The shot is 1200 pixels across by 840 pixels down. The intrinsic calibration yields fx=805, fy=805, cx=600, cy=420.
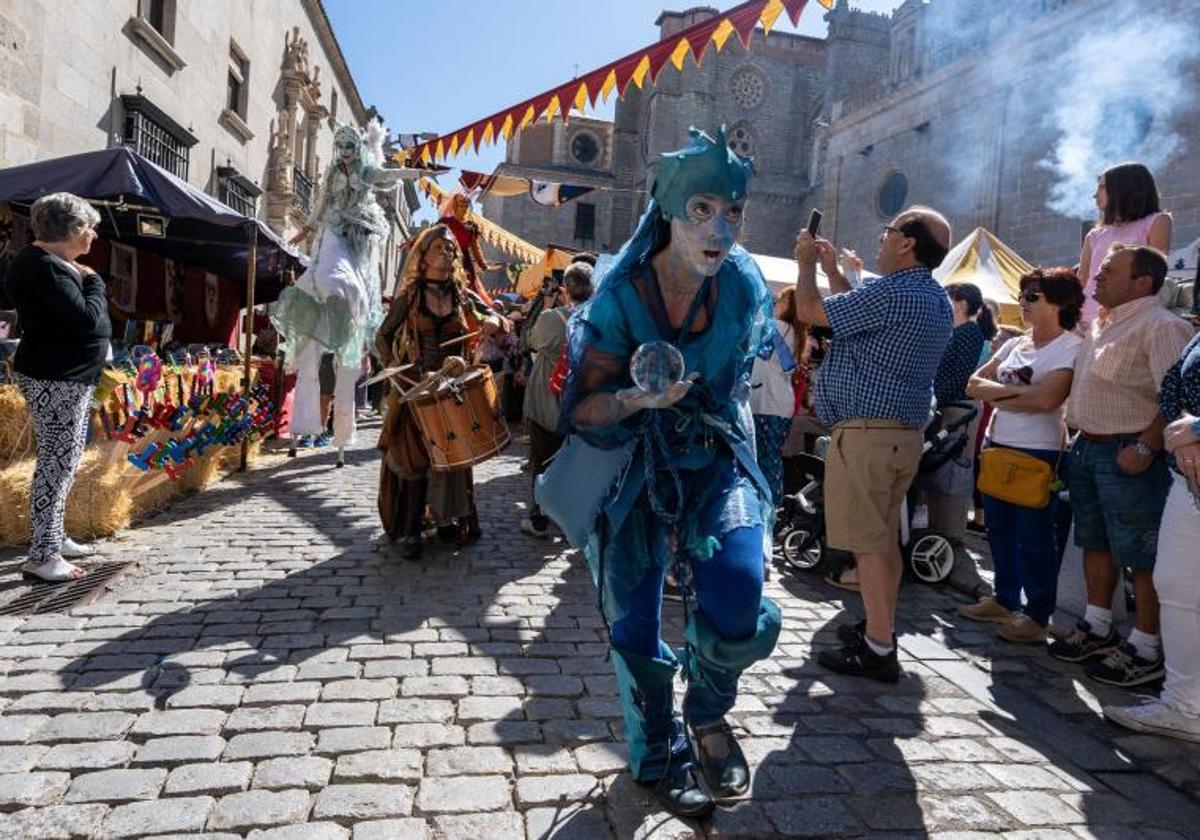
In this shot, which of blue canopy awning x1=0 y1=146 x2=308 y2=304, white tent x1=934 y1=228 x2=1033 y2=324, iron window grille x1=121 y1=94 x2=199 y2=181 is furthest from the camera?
iron window grille x1=121 y1=94 x2=199 y2=181

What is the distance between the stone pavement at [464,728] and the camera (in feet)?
7.65

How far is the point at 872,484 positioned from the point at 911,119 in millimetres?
23370

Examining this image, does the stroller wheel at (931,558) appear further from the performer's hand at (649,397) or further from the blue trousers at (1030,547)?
the performer's hand at (649,397)

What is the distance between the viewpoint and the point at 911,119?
928 inches

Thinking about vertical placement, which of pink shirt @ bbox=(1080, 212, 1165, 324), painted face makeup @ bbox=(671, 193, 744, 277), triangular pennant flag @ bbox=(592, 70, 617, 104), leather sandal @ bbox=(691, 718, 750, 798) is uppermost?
triangular pennant flag @ bbox=(592, 70, 617, 104)

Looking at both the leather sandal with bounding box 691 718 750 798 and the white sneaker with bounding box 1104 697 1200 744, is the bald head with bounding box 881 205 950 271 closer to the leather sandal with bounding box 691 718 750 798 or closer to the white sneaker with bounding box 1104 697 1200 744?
the white sneaker with bounding box 1104 697 1200 744

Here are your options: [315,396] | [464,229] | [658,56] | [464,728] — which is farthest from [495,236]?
[464,728]

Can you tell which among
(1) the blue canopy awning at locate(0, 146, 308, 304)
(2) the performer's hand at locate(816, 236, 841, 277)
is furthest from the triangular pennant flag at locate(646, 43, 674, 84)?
(2) the performer's hand at locate(816, 236, 841, 277)

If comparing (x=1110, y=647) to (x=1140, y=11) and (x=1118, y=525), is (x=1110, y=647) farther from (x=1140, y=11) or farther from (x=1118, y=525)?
(x=1140, y=11)

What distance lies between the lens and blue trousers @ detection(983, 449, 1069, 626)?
166 inches

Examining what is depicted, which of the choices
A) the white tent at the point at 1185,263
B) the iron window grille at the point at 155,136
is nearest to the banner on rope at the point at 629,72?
the iron window grille at the point at 155,136

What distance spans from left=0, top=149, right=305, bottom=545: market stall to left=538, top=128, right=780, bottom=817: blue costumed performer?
4.19m

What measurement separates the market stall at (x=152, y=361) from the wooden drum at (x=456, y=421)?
2.19 metres

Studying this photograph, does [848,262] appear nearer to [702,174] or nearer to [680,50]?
[702,174]
